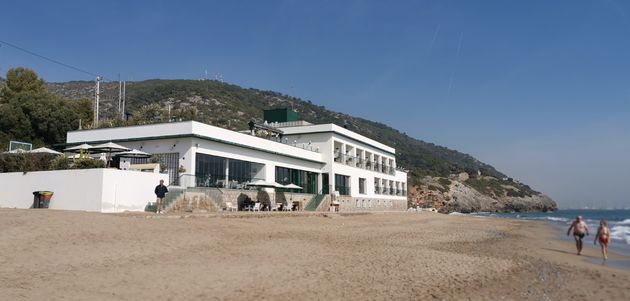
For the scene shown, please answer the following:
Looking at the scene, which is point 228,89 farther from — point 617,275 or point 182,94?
point 617,275

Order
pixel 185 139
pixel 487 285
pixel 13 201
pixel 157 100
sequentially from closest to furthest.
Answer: pixel 487 285
pixel 13 201
pixel 185 139
pixel 157 100

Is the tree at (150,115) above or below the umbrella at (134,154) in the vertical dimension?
above

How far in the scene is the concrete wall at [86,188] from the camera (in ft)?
65.5

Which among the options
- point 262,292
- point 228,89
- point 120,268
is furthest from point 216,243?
point 228,89

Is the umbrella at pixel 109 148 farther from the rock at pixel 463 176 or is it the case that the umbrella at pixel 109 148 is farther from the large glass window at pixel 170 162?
the rock at pixel 463 176

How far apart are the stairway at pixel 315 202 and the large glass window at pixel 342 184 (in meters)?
4.06

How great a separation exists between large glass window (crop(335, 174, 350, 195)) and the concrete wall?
22245 millimetres

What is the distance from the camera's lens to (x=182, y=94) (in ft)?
319

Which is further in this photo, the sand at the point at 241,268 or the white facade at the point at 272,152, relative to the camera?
the white facade at the point at 272,152

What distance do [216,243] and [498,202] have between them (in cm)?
11689

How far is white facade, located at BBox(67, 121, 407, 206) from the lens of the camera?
27125 millimetres

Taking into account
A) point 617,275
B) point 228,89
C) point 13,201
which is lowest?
point 617,275

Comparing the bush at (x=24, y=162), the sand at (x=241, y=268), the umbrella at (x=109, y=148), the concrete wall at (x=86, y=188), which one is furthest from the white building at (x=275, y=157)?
the sand at (x=241, y=268)

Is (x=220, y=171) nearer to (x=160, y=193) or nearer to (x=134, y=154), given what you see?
(x=134, y=154)
